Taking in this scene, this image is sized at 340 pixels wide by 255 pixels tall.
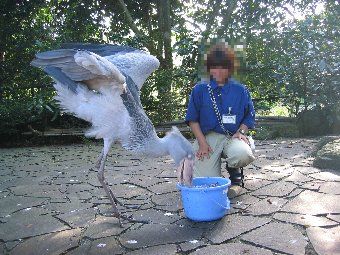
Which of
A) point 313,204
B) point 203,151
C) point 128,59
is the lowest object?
point 313,204

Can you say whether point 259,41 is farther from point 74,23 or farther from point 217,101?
point 217,101

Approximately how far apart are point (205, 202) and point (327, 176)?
7.11ft

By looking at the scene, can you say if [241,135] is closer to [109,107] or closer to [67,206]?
[109,107]

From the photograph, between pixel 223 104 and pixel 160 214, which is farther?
pixel 223 104

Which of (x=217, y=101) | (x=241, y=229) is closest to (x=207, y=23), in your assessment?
(x=217, y=101)

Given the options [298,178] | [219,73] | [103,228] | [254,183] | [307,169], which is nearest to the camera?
[103,228]

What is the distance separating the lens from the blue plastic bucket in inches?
135

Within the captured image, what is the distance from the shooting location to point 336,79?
8789mm

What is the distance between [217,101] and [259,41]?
223 inches

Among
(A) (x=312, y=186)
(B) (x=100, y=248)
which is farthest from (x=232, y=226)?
(A) (x=312, y=186)

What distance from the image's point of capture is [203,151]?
168 inches

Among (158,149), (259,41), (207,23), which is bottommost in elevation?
(158,149)

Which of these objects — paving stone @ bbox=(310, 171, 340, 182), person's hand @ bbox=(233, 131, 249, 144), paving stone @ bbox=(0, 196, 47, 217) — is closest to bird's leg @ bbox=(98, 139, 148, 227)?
paving stone @ bbox=(0, 196, 47, 217)

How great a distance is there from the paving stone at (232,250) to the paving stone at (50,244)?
3.42 feet
